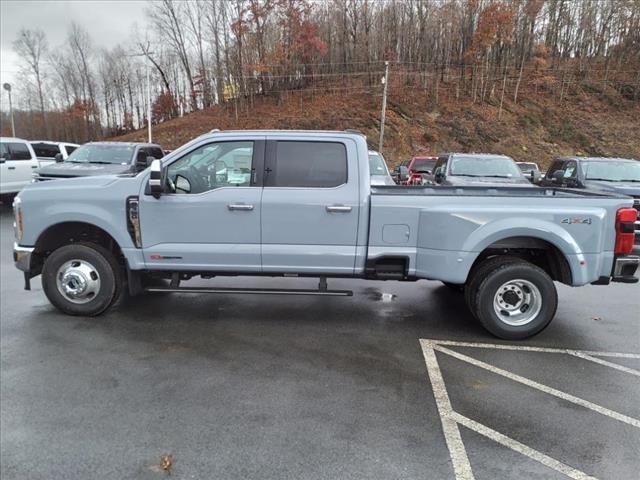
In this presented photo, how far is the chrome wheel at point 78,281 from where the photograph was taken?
17.0 ft

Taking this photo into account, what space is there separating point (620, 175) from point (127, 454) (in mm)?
11552

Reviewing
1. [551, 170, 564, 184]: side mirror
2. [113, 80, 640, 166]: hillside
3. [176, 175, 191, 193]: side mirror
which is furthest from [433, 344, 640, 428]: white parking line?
[113, 80, 640, 166]: hillside

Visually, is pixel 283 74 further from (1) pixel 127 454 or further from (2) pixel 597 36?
(1) pixel 127 454

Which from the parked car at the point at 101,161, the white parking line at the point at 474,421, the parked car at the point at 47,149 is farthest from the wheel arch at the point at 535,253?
the parked car at the point at 47,149

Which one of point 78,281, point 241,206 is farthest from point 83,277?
point 241,206

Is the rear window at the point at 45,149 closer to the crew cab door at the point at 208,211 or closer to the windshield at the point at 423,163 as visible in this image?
the windshield at the point at 423,163

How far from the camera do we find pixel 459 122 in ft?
109

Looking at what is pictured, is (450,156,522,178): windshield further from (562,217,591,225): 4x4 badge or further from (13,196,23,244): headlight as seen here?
(13,196,23,244): headlight

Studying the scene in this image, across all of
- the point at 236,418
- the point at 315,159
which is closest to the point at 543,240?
the point at 315,159

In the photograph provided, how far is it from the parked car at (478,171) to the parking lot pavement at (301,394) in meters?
5.64

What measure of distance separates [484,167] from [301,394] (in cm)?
947

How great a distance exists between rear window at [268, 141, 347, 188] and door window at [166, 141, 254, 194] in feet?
1.10

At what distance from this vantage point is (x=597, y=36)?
41.2 meters

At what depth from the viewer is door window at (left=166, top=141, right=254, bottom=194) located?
500cm
